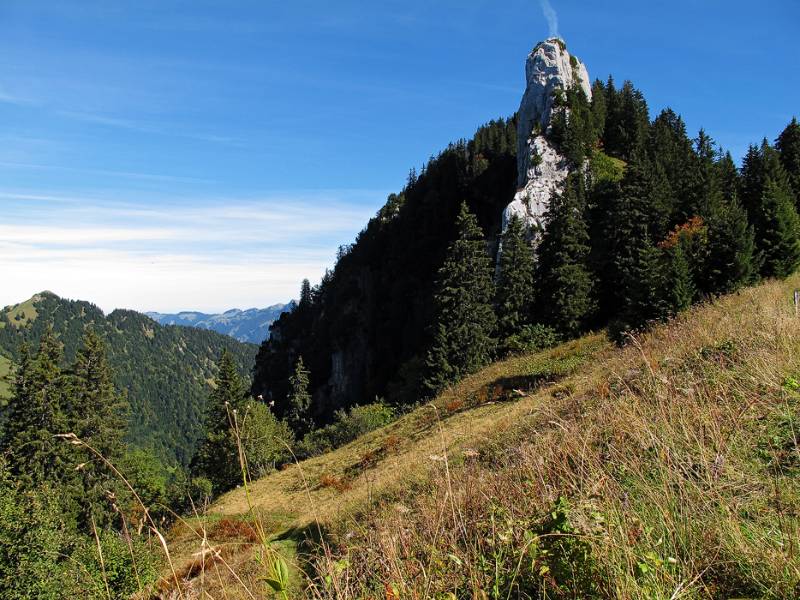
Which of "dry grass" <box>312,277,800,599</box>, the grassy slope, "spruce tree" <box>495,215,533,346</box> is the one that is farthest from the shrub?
"dry grass" <box>312,277,800,599</box>

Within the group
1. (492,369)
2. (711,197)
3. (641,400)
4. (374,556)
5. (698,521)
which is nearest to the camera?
(698,521)

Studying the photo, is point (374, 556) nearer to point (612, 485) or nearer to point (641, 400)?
point (612, 485)

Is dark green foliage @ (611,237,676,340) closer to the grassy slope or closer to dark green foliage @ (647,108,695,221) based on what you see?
dark green foliage @ (647,108,695,221)

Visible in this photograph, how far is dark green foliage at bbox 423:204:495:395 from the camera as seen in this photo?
1779 inches

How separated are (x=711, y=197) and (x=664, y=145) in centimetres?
2022

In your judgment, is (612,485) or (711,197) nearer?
(612,485)

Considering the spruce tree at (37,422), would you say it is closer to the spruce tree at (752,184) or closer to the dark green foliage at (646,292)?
the dark green foliage at (646,292)

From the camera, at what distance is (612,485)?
360cm

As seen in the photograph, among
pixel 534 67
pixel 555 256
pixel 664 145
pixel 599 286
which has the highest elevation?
pixel 534 67

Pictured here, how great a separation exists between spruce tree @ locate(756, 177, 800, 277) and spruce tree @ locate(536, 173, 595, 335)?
13.0 metres

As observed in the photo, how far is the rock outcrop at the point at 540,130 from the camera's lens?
186ft

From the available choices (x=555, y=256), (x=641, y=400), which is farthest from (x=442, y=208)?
(x=641, y=400)

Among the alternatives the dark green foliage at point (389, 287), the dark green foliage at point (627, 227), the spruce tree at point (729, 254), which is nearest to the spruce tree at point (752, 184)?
the dark green foliage at point (627, 227)

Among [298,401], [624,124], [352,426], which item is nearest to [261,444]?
[352,426]
